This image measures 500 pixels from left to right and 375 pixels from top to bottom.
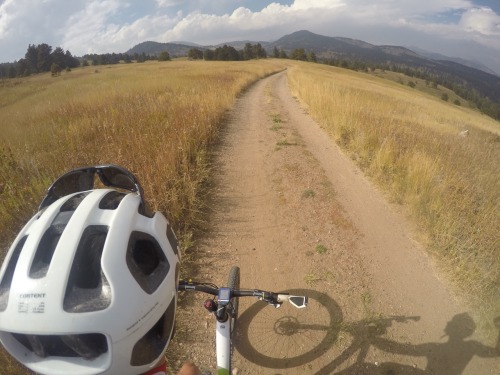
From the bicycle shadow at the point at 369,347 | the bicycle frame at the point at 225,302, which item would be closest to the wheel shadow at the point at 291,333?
the bicycle shadow at the point at 369,347

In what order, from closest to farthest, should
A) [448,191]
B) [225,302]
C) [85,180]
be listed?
[225,302] < [85,180] < [448,191]

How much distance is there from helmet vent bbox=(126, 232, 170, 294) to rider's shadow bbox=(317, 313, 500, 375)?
214 cm

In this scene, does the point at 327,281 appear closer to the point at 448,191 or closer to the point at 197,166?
the point at 448,191

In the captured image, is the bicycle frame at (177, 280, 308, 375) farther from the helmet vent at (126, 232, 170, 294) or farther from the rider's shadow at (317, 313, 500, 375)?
the rider's shadow at (317, 313, 500, 375)

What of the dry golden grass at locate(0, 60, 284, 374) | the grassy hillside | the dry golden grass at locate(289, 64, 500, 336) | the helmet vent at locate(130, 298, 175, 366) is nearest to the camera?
the helmet vent at locate(130, 298, 175, 366)

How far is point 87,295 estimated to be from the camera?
3.84ft

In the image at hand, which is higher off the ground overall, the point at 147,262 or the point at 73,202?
the point at 73,202

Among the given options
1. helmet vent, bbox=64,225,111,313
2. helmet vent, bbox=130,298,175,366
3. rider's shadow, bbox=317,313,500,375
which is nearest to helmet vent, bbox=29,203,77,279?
helmet vent, bbox=64,225,111,313

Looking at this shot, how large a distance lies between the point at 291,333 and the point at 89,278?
2.38m

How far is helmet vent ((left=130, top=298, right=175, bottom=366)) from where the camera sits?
1.25m

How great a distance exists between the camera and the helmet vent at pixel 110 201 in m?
1.50

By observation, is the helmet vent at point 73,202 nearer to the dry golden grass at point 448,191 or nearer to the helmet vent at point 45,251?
the helmet vent at point 45,251

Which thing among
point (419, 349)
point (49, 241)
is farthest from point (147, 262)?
point (419, 349)

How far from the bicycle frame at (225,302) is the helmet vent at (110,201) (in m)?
0.63
